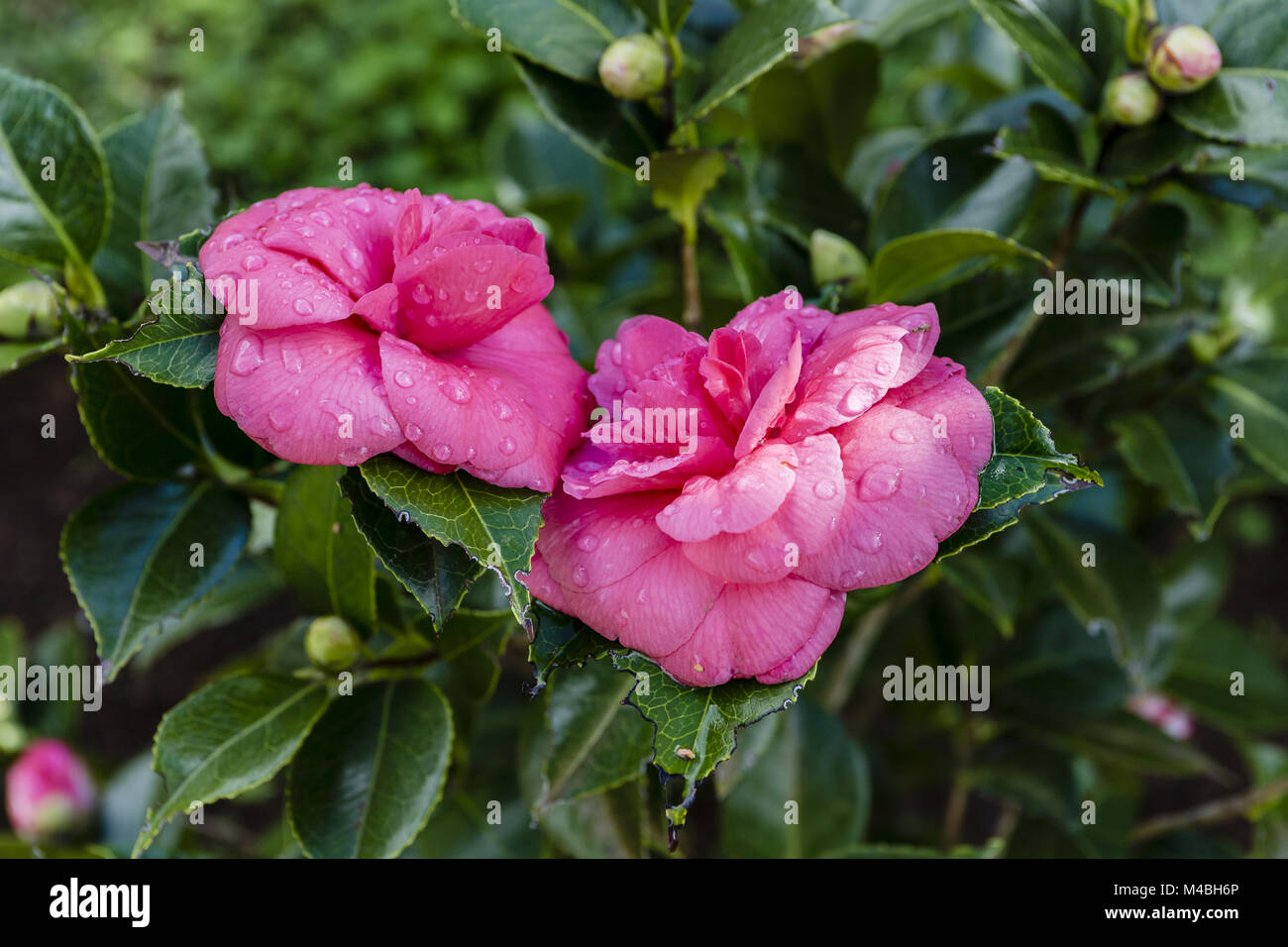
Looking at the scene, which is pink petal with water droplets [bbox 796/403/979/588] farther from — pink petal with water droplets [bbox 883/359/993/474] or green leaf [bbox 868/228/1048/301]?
green leaf [bbox 868/228/1048/301]

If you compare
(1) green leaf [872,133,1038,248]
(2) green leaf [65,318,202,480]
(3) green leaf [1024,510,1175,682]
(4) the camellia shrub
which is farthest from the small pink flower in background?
(2) green leaf [65,318,202,480]

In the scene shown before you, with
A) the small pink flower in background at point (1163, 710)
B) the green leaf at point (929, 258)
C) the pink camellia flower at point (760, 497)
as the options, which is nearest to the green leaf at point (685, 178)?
the green leaf at point (929, 258)

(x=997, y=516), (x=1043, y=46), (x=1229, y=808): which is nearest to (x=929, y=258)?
(x=1043, y=46)

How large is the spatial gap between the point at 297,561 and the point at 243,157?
2.80m

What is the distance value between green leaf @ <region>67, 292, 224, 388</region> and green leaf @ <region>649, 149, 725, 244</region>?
0.35m

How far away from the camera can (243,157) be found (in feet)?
10.5

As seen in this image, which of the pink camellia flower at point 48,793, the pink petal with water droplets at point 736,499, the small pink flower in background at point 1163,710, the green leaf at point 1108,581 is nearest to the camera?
the pink petal with water droplets at point 736,499

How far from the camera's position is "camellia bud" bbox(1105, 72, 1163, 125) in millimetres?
763

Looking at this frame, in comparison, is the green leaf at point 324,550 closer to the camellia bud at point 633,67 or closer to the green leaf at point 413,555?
the green leaf at point 413,555

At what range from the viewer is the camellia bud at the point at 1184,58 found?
0.73m

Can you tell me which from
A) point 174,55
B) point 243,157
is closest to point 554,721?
point 243,157

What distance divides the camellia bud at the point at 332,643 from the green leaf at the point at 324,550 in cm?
2

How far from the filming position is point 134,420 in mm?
773

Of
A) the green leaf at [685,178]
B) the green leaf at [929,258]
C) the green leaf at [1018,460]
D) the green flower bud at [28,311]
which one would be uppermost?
the green leaf at [685,178]
